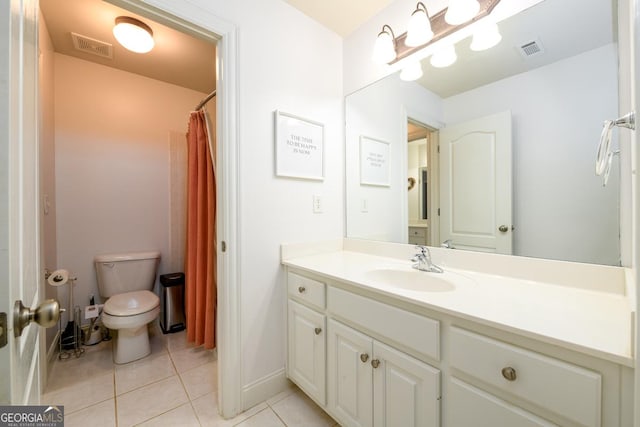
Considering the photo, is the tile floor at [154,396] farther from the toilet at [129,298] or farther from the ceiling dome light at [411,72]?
the ceiling dome light at [411,72]

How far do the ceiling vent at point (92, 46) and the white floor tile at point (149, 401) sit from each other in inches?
93.9

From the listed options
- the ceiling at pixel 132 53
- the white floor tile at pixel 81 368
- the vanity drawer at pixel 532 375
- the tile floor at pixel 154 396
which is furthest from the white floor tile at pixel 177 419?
the ceiling at pixel 132 53

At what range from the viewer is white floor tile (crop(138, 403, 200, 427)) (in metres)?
1.28

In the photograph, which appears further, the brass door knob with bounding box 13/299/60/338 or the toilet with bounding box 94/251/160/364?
the toilet with bounding box 94/251/160/364

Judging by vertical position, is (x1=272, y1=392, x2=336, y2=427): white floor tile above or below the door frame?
below

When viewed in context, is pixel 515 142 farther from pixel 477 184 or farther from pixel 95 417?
pixel 95 417

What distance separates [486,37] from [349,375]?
170cm

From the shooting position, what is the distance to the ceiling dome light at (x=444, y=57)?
4.42ft

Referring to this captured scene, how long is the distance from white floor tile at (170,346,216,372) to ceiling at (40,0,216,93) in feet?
6.72

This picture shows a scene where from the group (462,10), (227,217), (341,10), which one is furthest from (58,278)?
(462,10)

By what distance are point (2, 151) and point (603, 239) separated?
1.66 metres

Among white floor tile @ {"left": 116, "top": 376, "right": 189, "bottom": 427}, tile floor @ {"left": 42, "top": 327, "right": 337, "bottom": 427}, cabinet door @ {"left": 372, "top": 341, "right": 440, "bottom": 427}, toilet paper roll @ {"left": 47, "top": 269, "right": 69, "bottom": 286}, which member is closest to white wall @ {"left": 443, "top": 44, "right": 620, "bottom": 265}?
cabinet door @ {"left": 372, "top": 341, "right": 440, "bottom": 427}

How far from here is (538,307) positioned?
798 millimetres

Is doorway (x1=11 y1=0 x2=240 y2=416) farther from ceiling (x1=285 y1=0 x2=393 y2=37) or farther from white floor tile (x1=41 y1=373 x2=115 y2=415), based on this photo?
white floor tile (x1=41 y1=373 x2=115 y2=415)
